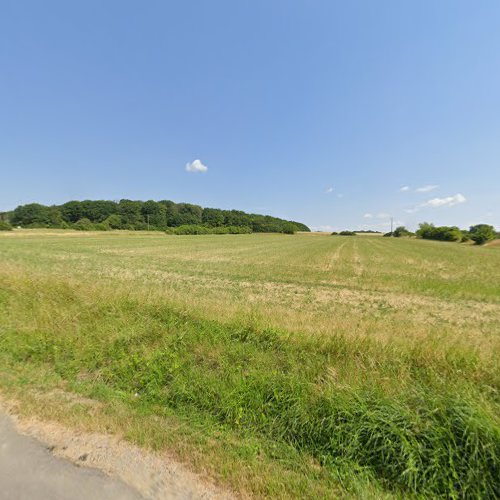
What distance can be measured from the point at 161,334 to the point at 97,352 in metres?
1.11

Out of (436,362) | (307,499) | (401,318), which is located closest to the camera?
(307,499)

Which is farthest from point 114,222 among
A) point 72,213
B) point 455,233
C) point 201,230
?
point 455,233

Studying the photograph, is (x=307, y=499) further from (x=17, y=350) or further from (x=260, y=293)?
(x=260, y=293)

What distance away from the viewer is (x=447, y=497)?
91.4 inches

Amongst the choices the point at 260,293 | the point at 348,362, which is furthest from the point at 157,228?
the point at 348,362

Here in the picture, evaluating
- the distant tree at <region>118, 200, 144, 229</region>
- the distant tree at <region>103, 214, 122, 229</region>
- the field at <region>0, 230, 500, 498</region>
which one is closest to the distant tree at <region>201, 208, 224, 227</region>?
the distant tree at <region>118, 200, 144, 229</region>

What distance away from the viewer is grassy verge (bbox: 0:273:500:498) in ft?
8.08

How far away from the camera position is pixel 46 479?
2365 mm

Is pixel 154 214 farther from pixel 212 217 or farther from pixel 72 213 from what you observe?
pixel 72 213

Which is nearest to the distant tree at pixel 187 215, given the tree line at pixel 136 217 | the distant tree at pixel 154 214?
the tree line at pixel 136 217

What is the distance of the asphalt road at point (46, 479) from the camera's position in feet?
7.26

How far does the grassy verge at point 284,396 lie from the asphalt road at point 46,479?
0.56 meters

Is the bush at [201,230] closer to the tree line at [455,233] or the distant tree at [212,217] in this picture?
the distant tree at [212,217]

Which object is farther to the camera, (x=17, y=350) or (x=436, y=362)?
(x=17, y=350)
